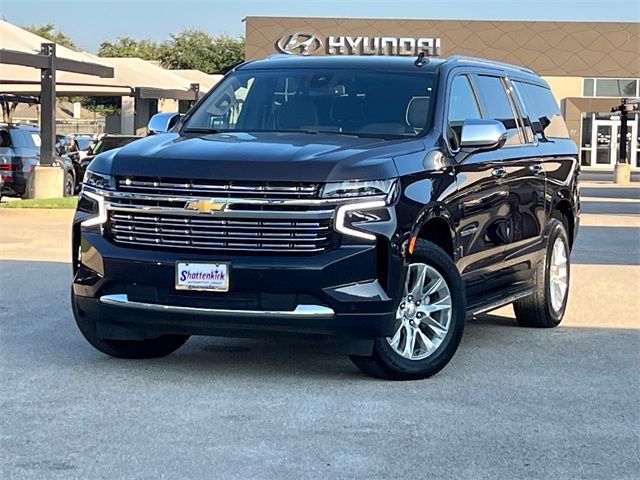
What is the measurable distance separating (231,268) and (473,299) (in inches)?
82.8

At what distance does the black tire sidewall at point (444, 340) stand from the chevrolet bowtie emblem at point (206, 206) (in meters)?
1.17

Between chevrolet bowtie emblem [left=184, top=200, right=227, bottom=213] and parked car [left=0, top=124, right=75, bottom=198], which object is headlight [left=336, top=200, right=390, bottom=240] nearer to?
chevrolet bowtie emblem [left=184, top=200, right=227, bottom=213]

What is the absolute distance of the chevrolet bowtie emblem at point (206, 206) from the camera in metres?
6.22

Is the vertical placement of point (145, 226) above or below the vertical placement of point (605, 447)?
above

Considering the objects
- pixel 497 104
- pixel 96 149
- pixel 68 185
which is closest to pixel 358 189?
pixel 497 104

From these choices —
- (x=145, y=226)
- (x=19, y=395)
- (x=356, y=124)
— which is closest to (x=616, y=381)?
(x=356, y=124)

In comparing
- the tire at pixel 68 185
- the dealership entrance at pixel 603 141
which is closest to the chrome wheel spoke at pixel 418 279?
the tire at pixel 68 185

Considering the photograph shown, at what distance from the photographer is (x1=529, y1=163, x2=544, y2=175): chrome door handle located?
8573 mm

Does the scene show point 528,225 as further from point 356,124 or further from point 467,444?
point 467,444

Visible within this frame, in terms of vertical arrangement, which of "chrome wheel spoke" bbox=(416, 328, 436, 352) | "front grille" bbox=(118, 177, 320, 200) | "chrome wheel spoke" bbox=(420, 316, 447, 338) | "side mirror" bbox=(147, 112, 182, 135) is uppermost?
"side mirror" bbox=(147, 112, 182, 135)

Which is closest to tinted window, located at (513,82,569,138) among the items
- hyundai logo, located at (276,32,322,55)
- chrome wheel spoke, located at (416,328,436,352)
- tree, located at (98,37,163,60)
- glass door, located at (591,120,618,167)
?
chrome wheel spoke, located at (416,328,436,352)

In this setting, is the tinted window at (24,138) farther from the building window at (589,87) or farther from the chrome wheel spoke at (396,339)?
the building window at (589,87)

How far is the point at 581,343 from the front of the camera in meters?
8.29

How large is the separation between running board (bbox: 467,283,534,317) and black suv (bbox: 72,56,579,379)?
23mm
